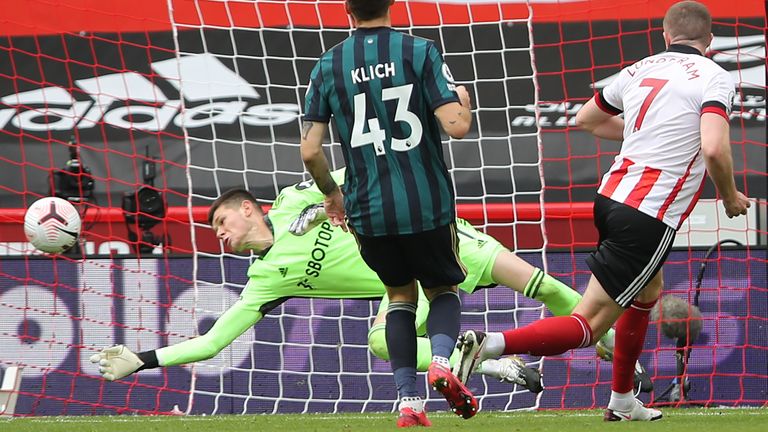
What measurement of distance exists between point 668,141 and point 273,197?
5623 mm

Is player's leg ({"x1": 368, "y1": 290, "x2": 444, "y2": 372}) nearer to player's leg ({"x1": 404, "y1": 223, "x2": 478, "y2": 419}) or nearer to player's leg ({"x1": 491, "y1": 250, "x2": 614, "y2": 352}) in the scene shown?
player's leg ({"x1": 491, "y1": 250, "x2": 614, "y2": 352})

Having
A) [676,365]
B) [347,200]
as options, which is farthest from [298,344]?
[347,200]

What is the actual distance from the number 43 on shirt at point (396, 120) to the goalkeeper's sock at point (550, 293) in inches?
69.9

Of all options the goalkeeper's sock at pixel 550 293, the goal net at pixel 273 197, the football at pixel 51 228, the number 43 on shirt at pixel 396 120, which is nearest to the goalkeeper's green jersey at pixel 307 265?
the goalkeeper's sock at pixel 550 293

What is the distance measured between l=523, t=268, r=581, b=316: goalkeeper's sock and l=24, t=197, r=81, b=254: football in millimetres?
2643

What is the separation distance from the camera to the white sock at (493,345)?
4.59 meters

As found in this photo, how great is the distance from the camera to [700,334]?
7.20 m

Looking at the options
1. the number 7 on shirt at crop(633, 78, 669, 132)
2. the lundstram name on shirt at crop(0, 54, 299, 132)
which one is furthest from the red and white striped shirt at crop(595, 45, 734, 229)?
the lundstram name on shirt at crop(0, 54, 299, 132)

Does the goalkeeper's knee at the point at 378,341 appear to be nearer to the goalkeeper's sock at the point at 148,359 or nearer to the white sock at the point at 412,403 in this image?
the goalkeeper's sock at the point at 148,359

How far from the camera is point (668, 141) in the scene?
4.76 meters

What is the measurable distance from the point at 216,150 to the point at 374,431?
19.5 ft

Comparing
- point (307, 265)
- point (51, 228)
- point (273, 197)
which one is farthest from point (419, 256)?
point (273, 197)

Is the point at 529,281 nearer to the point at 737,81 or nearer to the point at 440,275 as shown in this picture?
the point at 440,275

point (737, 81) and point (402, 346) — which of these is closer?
point (402, 346)
